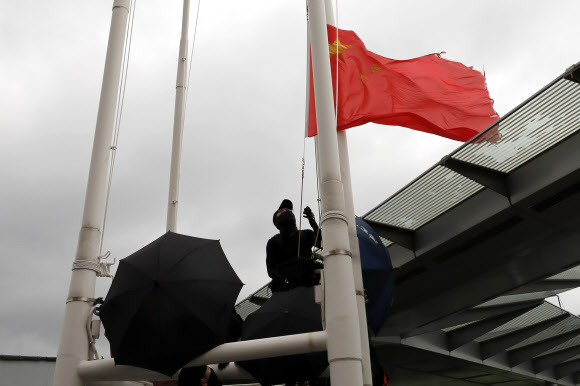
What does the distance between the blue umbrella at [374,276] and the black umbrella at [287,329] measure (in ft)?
5.86

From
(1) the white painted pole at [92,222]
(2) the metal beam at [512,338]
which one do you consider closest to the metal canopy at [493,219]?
(2) the metal beam at [512,338]

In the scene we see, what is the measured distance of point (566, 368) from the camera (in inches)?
1313

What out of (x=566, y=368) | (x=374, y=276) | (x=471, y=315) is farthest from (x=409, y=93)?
(x=566, y=368)

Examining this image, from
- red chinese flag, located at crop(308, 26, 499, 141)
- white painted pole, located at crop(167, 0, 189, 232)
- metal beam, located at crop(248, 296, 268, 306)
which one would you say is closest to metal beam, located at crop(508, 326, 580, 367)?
metal beam, located at crop(248, 296, 268, 306)

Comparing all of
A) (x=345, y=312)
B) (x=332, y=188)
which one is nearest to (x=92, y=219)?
(x=332, y=188)

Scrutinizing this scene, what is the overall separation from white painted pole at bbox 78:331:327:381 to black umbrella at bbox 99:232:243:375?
0.10 m

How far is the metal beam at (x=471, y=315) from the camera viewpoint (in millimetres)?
22364

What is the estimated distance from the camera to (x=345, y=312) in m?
4.75

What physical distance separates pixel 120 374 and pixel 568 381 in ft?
116

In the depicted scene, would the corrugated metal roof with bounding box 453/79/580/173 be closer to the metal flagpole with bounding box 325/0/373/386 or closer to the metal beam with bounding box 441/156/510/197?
the metal beam with bounding box 441/156/510/197

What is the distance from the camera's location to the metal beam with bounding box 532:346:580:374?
100ft

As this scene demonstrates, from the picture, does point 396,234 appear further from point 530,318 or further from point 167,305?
point 530,318

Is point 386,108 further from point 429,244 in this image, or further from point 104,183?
point 429,244

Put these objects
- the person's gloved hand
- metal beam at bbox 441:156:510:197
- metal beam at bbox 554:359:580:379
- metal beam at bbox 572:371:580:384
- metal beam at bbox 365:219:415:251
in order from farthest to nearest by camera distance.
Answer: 1. metal beam at bbox 572:371:580:384
2. metal beam at bbox 554:359:580:379
3. metal beam at bbox 365:219:415:251
4. metal beam at bbox 441:156:510:197
5. the person's gloved hand
